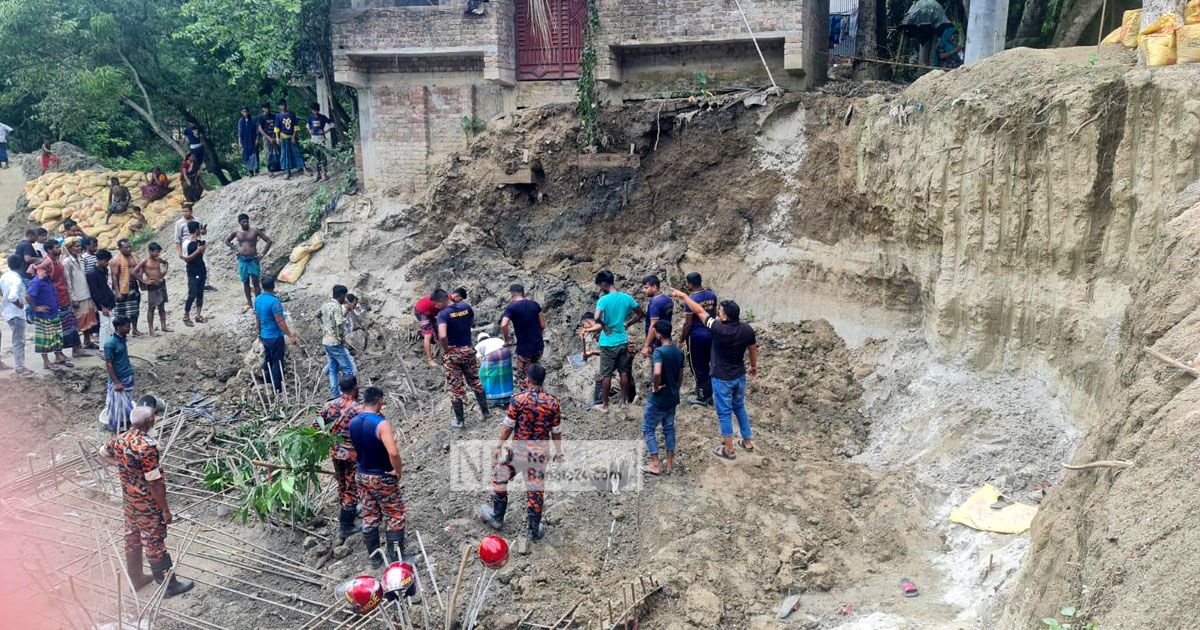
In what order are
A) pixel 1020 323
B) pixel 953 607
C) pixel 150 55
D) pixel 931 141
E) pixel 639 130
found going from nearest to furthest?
pixel 953 607
pixel 1020 323
pixel 931 141
pixel 639 130
pixel 150 55

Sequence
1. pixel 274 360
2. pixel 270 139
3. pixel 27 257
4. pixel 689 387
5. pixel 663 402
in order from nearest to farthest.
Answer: pixel 663 402 → pixel 689 387 → pixel 274 360 → pixel 27 257 → pixel 270 139

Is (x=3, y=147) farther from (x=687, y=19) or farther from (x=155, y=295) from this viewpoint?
(x=687, y=19)

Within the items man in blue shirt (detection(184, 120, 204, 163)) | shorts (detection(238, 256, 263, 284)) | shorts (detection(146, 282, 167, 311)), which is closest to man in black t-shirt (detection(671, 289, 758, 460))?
shorts (detection(238, 256, 263, 284))

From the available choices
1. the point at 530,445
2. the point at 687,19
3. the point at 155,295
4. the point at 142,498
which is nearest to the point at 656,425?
the point at 530,445

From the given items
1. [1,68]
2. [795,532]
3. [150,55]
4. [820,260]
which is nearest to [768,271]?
[820,260]

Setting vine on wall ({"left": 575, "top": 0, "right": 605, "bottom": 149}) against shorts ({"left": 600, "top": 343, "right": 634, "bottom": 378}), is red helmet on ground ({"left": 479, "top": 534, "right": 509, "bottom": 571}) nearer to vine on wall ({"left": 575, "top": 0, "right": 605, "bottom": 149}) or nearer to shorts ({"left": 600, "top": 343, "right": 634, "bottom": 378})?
shorts ({"left": 600, "top": 343, "right": 634, "bottom": 378})

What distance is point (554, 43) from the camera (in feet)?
50.0

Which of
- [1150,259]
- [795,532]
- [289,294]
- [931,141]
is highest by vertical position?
[931,141]

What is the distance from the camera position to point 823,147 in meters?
12.8

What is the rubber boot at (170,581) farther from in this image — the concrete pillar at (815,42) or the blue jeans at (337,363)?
the concrete pillar at (815,42)

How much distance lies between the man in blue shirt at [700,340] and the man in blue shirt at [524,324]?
1.75 m

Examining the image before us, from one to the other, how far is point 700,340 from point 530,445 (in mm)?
3077

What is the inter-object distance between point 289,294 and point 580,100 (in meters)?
5.98

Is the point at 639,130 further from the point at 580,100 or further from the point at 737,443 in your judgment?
the point at 737,443
